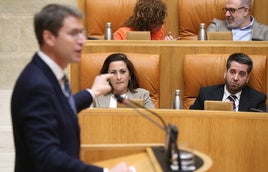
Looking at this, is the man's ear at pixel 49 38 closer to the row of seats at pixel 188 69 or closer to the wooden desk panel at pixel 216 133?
the wooden desk panel at pixel 216 133

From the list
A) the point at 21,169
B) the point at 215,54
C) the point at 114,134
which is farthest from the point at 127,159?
the point at 215,54

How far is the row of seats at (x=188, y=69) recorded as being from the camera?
4.18ft

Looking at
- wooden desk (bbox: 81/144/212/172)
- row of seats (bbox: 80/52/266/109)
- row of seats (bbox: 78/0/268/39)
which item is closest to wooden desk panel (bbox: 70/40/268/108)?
row of seats (bbox: 80/52/266/109)

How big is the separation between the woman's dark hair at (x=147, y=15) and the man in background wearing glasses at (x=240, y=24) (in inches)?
5.9

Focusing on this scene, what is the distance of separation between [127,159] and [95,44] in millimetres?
675

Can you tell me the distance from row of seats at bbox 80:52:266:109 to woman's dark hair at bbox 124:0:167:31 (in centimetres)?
20

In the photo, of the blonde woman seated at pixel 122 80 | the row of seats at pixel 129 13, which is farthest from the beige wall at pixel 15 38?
the blonde woman seated at pixel 122 80

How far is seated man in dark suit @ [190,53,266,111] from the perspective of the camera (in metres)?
1.20

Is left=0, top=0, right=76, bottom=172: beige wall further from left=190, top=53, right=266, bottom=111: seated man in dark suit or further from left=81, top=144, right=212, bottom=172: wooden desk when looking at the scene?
left=81, top=144, right=212, bottom=172: wooden desk

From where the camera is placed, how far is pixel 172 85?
134 centimetres

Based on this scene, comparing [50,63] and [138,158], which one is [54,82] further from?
[138,158]

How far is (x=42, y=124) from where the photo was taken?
558 millimetres

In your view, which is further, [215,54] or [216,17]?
[216,17]

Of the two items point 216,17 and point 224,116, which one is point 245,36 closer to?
point 216,17
